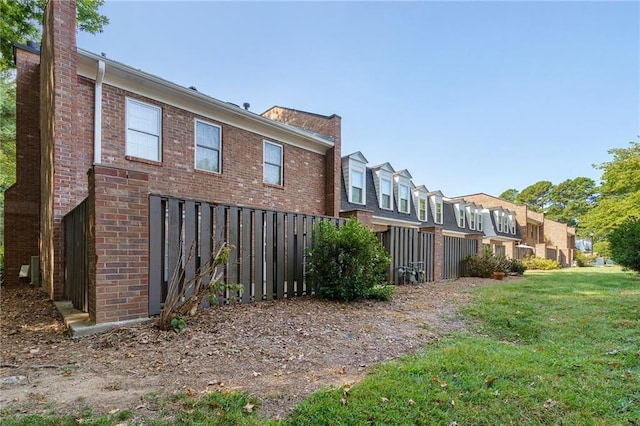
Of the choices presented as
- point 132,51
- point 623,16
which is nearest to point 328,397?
point 623,16

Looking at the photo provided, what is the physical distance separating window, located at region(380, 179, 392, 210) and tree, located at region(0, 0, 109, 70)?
1518cm

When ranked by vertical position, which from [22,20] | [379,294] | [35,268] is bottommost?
[379,294]

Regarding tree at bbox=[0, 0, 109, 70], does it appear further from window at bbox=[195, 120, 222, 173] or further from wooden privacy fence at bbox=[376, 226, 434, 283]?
wooden privacy fence at bbox=[376, 226, 434, 283]

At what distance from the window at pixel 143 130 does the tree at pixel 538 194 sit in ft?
198

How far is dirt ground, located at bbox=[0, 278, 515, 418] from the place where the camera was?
8.41 ft

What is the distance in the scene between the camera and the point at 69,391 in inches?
102

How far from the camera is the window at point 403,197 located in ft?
56.6

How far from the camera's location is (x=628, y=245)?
39.9 ft

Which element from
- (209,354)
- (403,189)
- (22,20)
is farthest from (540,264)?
(22,20)

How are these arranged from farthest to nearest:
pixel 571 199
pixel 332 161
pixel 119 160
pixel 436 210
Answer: pixel 571 199, pixel 436 210, pixel 332 161, pixel 119 160

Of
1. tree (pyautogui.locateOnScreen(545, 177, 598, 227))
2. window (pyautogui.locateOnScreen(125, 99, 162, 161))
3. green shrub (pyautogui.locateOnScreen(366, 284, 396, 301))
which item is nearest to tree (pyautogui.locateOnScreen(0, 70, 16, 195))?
window (pyautogui.locateOnScreen(125, 99, 162, 161))

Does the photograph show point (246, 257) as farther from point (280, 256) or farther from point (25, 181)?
point (25, 181)

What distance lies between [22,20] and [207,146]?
1095 cm

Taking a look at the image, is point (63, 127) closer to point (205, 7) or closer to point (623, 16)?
point (205, 7)
